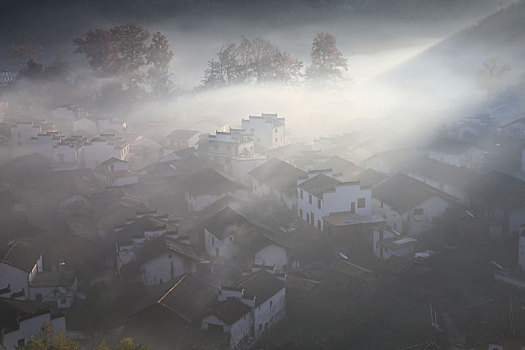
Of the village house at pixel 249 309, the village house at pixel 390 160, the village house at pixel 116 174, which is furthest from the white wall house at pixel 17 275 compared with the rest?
the village house at pixel 390 160

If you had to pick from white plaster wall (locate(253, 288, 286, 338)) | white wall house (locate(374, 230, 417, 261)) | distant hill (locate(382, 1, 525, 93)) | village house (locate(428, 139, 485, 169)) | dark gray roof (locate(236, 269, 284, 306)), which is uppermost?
distant hill (locate(382, 1, 525, 93))

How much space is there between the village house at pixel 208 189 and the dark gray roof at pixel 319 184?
14.0ft

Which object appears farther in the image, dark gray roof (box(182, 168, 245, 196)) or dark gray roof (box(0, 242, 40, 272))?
dark gray roof (box(182, 168, 245, 196))


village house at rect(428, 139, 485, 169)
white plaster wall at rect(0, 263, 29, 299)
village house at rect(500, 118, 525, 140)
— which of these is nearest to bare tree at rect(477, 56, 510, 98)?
village house at rect(500, 118, 525, 140)

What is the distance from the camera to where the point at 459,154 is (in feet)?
109

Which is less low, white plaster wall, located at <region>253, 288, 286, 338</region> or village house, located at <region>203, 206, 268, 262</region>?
village house, located at <region>203, 206, 268, 262</region>

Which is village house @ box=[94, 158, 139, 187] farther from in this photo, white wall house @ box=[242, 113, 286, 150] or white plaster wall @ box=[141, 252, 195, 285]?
white plaster wall @ box=[141, 252, 195, 285]

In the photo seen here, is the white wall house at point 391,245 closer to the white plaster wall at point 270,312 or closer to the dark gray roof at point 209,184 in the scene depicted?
the white plaster wall at point 270,312

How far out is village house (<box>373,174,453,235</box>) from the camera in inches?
1028

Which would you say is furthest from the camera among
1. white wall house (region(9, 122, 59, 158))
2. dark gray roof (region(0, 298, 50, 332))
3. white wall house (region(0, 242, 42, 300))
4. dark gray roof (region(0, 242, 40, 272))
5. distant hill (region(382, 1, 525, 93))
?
distant hill (region(382, 1, 525, 93))

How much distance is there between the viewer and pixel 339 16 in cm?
12938

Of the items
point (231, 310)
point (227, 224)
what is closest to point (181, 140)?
point (227, 224)

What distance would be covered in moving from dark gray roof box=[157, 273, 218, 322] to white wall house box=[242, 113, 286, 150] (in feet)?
70.1

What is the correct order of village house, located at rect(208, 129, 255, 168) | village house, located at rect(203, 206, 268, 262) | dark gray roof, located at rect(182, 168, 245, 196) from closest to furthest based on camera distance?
village house, located at rect(203, 206, 268, 262) < dark gray roof, located at rect(182, 168, 245, 196) < village house, located at rect(208, 129, 255, 168)
